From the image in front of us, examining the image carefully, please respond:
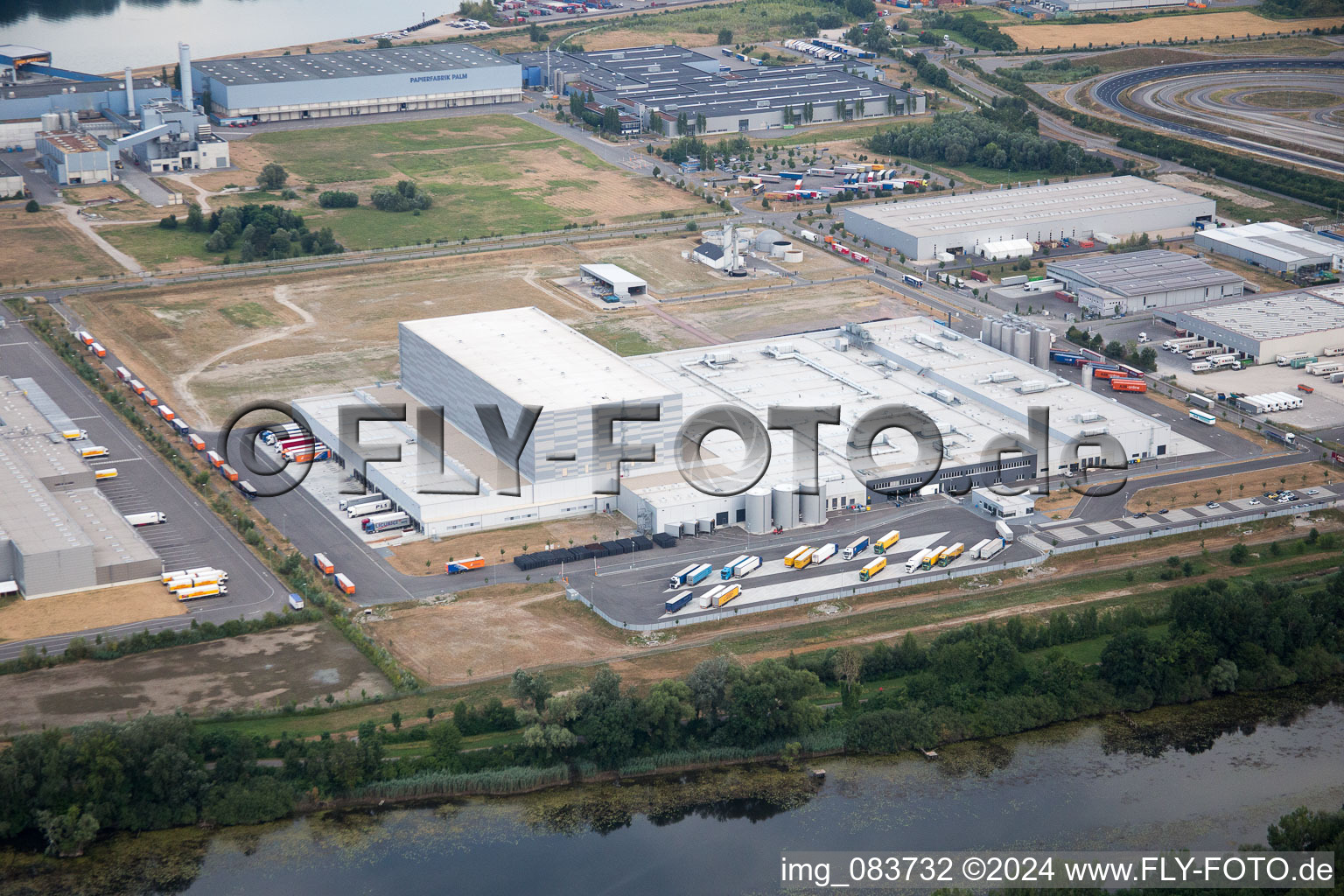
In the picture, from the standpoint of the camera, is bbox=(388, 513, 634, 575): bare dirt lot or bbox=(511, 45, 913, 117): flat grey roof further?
bbox=(511, 45, 913, 117): flat grey roof

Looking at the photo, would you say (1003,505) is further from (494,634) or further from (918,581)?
(494,634)

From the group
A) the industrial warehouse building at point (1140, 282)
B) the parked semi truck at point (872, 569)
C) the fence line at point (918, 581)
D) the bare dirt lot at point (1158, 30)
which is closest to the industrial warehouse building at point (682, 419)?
the parked semi truck at point (872, 569)

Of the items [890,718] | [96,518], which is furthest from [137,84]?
[890,718]

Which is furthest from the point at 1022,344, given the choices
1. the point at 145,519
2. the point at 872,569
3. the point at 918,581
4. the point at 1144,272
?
the point at 145,519

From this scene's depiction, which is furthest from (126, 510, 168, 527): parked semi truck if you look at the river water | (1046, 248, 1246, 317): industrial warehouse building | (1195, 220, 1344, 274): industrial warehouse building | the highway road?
the highway road

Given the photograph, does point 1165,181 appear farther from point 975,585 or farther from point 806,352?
point 975,585

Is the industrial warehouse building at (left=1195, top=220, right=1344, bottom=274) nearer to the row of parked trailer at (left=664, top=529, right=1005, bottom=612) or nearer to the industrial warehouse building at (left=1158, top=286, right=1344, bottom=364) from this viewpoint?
the industrial warehouse building at (left=1158, top=286, right=1344, bottom=364)

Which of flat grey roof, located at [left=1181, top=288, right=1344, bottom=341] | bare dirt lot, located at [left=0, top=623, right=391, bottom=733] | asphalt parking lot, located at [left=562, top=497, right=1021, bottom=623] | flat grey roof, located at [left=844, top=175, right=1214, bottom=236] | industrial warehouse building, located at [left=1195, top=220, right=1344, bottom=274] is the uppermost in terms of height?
flat grey roof, located at [left=844, top=175, right=1214, bottom=236]
